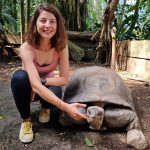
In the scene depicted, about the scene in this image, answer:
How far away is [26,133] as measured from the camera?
7.81 ft

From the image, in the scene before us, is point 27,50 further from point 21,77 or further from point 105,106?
point 105,106

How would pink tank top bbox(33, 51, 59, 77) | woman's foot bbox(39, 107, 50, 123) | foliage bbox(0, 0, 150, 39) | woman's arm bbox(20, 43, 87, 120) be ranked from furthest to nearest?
foliage bbox(0, 0, 150, 39)
woman's foot bbox(39, 107, 50, 123)
pink tank top bbox(33, 51, 59, 77)
woman's arm bbox(20, 43, 87, 120)

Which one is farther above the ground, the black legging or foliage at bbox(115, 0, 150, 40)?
foliage at bbox(115, 0, 150, 40)

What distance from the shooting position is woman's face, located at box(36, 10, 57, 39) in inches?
91.2

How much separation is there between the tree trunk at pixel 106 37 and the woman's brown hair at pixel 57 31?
11.7 feet

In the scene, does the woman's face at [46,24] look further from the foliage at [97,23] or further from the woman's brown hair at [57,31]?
the foliage at [97,23]

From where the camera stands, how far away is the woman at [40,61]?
2311mm

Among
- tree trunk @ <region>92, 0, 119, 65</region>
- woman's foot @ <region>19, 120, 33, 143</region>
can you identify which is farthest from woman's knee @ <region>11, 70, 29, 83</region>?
tree trunk @ <region>92, 0, 119, 65</region>

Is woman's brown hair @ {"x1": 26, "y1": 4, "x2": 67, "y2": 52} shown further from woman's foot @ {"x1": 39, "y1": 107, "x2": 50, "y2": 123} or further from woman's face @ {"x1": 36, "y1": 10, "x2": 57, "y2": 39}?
woman's foot @ {"x1": 39, "y1": 107, "x2": 50, "y2": 123}

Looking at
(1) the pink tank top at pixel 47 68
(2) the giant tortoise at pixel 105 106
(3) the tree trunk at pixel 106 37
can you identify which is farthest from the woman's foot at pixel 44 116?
(3) the tree trunk at pixel 106 37

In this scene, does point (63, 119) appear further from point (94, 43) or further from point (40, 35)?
point (94, 43)

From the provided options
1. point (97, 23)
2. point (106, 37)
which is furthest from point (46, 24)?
point (97, 23)

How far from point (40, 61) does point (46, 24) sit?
33 cm

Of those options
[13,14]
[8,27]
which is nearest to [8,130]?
[8,27]
